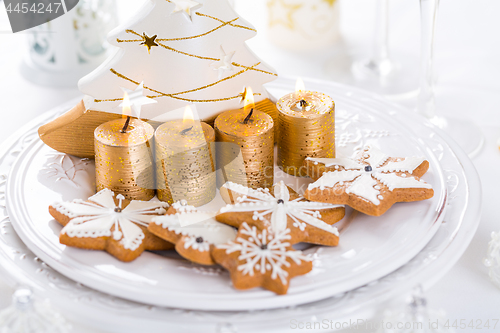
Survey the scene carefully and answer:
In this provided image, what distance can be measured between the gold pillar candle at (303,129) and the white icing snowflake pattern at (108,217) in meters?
0.26

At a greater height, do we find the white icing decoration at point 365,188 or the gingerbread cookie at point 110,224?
the gingerbread cookie at point 110,224

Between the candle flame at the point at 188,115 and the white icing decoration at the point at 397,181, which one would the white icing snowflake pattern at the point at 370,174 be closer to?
the white icing decoration at the point at 397,181

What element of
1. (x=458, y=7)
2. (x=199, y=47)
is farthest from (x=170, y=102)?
(x=458, y=7)

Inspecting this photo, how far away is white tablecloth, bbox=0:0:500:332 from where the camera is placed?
2.78ft

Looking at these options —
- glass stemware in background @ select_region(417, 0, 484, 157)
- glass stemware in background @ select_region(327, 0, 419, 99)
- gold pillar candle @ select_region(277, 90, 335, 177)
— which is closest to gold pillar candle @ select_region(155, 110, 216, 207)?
gold pillar candle @ select_region(277, 90, 335, 177)

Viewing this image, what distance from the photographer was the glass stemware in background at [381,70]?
1490 millimetres

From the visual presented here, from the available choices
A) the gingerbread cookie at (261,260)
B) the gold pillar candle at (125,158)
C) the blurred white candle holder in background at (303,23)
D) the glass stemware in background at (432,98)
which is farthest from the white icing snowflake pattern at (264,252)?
the blurred white candle holder in background at (303,23)

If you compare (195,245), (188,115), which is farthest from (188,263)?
(188,115)

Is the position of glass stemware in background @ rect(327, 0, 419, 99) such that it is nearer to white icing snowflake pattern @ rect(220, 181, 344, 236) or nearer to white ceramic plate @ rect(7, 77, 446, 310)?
white ceramic plate @ rect(7, 77, 446, 310)

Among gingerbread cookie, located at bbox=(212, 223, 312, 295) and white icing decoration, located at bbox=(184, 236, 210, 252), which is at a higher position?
white icing decoration, located at bbox=(184, 236, 210, 252)

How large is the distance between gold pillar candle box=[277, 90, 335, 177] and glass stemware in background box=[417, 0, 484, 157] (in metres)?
0.37

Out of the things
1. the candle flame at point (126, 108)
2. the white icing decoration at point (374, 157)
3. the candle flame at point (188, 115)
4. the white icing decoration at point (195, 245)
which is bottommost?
the white icing decoration at point (374, 157)

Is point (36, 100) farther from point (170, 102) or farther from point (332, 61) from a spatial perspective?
point (332, 61)

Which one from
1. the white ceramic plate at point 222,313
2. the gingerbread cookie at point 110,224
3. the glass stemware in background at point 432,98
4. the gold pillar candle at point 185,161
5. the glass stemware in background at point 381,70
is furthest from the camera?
the glass stemware in background at point 381,70
